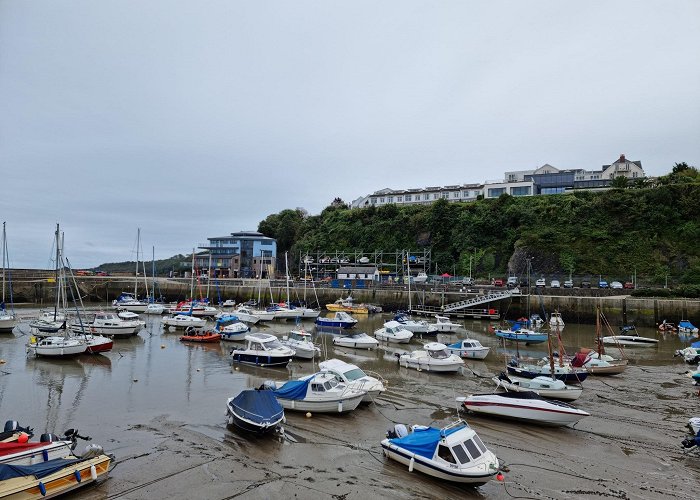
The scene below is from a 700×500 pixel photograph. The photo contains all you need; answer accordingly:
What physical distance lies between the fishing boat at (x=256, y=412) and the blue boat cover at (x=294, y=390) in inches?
64.6

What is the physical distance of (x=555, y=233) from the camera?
7219 centimetres

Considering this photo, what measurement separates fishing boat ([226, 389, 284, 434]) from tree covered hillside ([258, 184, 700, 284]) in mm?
58170

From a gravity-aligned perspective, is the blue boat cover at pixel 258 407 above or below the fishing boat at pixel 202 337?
above

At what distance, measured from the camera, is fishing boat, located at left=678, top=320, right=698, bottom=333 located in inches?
1576

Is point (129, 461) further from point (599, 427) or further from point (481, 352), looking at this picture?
point (481, 352)

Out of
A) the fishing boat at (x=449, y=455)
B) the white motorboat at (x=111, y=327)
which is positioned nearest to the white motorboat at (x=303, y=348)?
the fishing boat at (x=449, y=455)

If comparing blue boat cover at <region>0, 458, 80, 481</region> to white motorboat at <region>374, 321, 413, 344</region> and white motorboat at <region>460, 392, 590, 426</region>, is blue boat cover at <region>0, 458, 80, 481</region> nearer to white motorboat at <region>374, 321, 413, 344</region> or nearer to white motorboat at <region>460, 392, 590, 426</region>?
white motorboat at <region>460, 392, 590, 426</region>

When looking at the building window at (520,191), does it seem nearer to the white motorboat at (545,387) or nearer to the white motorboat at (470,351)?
the white motorboat at (470,351)

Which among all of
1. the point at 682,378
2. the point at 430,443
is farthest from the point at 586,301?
the point at 430,443

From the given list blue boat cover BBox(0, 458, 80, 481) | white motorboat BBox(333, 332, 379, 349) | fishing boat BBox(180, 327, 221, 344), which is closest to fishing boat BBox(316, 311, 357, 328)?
white motorboat BBox(333, 332, 379, 349)

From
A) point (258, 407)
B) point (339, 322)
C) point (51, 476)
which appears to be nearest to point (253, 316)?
point (339, 322)

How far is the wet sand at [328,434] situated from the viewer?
1215 cm

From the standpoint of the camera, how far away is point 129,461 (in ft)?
44.5

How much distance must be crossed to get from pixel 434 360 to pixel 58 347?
23.7 metres
